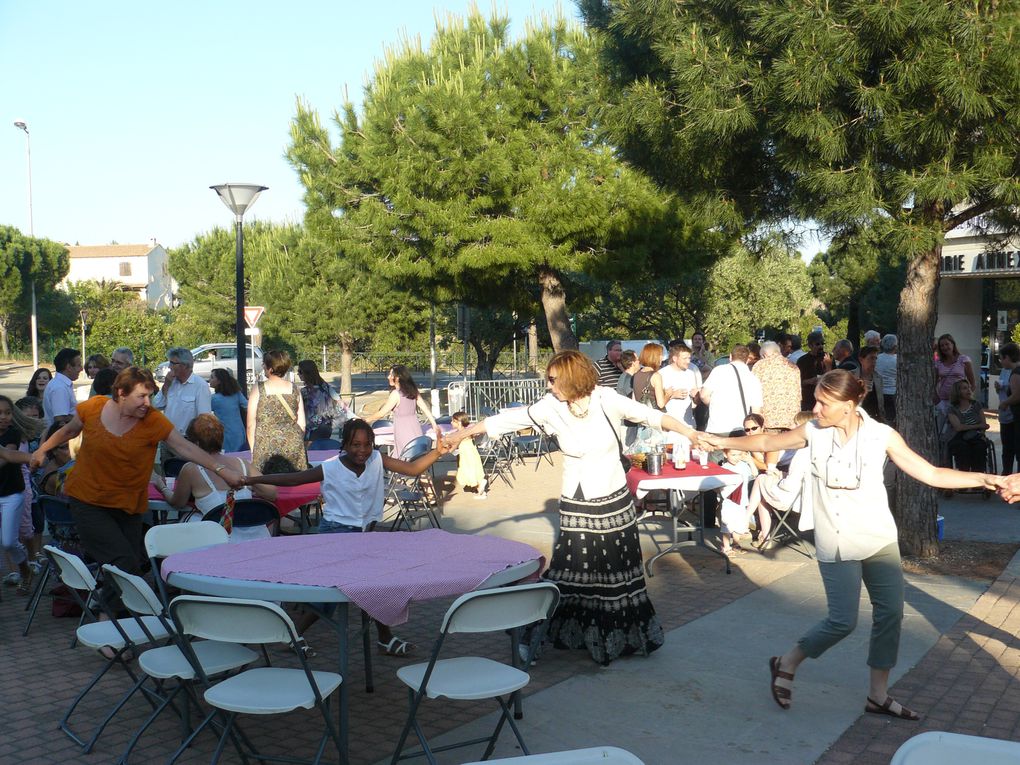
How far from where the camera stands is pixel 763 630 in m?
6.61

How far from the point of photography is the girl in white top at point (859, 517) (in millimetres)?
4922

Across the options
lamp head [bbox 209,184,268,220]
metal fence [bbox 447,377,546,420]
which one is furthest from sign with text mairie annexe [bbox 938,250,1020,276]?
lamp head [bbox 209,184,268,220]

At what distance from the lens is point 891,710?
16.5 feet

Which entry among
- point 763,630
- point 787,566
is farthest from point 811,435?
point 787,566

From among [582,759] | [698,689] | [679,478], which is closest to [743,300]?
[679,478]

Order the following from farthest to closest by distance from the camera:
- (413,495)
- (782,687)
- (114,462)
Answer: (413,495) → (114,462) → (782,687)

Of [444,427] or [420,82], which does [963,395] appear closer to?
[444,427]

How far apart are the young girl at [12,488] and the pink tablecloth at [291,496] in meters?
0.92

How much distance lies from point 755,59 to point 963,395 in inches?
232

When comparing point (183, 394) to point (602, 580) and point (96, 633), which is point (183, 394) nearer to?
point (96, 633)

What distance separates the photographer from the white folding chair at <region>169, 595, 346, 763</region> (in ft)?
12.9

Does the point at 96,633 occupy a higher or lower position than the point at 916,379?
lower

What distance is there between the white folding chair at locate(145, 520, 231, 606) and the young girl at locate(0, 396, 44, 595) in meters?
2.16

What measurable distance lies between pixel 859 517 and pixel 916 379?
4.39 meters
